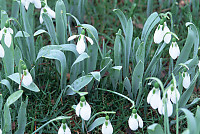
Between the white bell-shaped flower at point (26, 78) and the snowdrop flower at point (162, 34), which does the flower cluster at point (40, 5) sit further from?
the snowdrop flower at point (162, 34)

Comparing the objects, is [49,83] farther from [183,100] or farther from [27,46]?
[183,100]

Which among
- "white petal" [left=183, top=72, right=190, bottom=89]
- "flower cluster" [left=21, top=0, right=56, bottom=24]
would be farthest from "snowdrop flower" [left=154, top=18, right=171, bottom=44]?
"flower cluster" [left=21, top=0, right=56, bottom=24]

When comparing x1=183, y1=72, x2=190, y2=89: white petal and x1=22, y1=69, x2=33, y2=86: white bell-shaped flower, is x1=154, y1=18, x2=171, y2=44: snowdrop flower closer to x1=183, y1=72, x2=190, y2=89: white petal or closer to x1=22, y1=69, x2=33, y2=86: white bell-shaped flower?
x1=183, y1=72, x2=190, y2=89: white petal

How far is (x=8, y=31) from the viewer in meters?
1.81

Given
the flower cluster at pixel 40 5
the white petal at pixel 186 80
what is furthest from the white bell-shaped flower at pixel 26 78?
the white petal at pixel 186 80

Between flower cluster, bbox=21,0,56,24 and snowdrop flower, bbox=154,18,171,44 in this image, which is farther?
flower cluster, bbox=21,0,56,24

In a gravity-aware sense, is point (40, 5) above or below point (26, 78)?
above

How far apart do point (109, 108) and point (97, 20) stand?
124 cm

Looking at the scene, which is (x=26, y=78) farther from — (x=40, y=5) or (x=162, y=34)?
(x=162, y=34)

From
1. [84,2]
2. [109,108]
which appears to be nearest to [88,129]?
[109,108]

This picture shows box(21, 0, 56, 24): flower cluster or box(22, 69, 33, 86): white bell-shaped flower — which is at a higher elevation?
box(21, 0, 56, 24): flower cluster

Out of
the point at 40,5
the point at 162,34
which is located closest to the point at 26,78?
the point at 40,5

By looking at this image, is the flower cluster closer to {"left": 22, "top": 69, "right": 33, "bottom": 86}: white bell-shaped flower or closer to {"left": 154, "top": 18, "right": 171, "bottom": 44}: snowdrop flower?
{"left": 22, "top": 69, "right": 33, "bottom": 86}: white bell-shaped flower

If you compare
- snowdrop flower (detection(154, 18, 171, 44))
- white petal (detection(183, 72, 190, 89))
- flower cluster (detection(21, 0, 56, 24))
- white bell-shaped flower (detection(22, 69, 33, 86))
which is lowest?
white petal (detection(183, 72, 190, 89))
